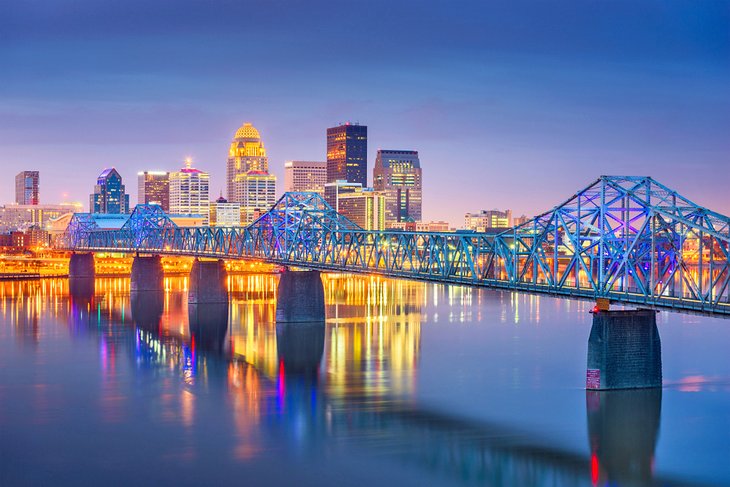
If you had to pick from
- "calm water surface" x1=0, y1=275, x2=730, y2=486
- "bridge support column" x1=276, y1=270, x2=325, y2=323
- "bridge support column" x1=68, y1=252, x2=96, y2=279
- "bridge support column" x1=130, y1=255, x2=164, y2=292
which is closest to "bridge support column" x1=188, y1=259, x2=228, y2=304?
"calm water surface" x1=0, y1=275, x2=730, y2=486

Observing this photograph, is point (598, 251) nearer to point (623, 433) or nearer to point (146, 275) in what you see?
point (623, 433)

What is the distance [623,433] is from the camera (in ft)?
180

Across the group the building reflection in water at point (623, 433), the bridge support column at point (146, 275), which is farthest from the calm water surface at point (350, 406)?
the bridge support column at point (146, 275)

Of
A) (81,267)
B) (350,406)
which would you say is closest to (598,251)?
(350,406)

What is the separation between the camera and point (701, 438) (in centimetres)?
5388

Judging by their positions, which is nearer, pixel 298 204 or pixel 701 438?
pixel 701 438

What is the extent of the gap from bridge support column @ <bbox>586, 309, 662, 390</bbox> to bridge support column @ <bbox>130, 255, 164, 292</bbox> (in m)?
99.0

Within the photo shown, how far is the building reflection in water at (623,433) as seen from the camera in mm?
48844

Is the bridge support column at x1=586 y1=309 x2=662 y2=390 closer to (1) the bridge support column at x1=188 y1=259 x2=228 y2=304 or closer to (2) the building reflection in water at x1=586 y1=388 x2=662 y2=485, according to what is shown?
(2) the building reflection in water at x1=586 y1=388 x2=662 y2=485

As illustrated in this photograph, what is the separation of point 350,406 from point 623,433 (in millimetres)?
15171

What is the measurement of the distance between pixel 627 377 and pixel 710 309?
8.36 metres

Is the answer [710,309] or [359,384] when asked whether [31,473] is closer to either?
[359,384]

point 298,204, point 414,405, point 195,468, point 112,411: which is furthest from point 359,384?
point 298,204

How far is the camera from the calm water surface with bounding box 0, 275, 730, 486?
49281 mm
